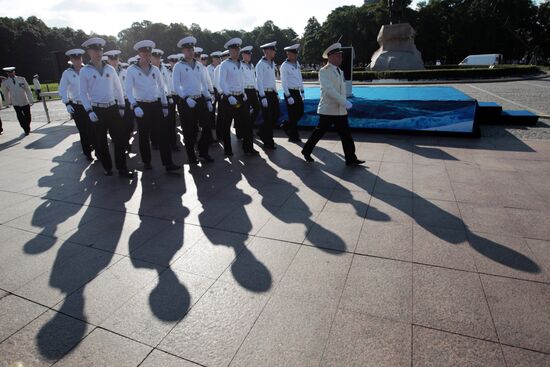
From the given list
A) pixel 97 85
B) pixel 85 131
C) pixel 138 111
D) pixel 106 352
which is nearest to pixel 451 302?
pixel 106 352

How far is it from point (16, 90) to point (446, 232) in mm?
12500

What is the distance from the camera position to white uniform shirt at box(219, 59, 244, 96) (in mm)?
6695

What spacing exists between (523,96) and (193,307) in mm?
17504

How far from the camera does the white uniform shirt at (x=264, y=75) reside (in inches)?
292

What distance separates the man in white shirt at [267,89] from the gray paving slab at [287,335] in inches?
209

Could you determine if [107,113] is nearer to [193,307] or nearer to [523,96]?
[193,307]

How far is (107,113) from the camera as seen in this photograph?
5875 mm

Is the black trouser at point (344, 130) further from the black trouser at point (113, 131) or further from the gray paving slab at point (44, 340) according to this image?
the gray paving slab at point (44, 340)

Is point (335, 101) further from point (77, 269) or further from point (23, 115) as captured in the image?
point (23, 115)

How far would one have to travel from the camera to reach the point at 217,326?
2418 mm

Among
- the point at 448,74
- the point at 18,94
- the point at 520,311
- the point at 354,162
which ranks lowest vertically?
the point at 520,311

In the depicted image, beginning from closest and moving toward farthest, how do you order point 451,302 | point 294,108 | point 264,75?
point 451,302 → point 264,75 → point 294,108

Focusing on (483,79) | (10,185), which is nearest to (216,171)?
(10,185)

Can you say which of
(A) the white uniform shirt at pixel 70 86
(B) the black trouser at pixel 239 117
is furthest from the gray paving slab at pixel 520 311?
(A) the white uniform shirt at pixel 70 86
